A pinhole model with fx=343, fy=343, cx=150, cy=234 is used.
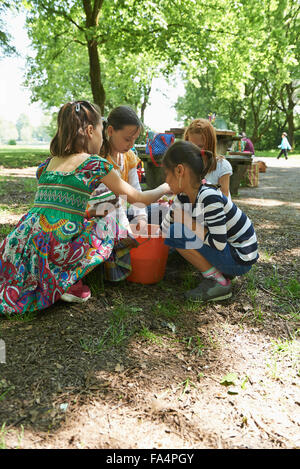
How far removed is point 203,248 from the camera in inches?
83.3

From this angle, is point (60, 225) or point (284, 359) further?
point (60, 225)

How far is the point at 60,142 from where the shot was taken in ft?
6.25

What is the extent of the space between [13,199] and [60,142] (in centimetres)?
333

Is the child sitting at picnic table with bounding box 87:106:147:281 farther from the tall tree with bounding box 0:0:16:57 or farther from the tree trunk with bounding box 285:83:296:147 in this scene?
the tree trunk with bounding box 285:83:296:147

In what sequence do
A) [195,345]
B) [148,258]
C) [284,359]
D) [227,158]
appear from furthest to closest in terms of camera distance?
[227,158], [148,258], [195,345], [284,359]

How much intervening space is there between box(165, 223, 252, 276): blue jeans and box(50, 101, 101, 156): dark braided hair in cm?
73

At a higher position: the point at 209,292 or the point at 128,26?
the point at 128,26

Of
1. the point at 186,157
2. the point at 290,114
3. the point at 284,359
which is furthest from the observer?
the point at 290,114

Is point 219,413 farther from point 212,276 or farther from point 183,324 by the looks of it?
point 212,276

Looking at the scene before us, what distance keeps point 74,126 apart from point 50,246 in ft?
2.20

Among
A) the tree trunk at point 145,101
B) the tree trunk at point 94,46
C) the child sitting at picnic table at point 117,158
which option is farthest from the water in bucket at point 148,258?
the tree trunk at point 145,101

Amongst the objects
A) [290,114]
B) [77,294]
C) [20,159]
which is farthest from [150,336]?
[290,114]

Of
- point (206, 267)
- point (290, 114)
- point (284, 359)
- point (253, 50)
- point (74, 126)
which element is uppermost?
point (253, 50)

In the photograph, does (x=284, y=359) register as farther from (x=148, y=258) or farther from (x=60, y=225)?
(x=60, y=225)
